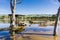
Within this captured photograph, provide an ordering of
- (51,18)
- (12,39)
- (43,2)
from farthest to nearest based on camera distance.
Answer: (51,18) < (43,2) < (12,39)

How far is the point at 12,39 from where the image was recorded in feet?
26.1

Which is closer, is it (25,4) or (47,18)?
(25,4)

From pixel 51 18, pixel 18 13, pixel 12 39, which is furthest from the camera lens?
pixel 51 18

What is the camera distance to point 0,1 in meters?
11.7

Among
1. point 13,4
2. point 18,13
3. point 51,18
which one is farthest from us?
point 51,18

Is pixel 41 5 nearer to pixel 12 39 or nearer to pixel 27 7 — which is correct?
pixel 27 7

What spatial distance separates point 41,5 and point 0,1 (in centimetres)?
332

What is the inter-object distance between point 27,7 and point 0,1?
7.56 ft

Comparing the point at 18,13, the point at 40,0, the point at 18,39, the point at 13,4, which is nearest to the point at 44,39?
the point at 18,39

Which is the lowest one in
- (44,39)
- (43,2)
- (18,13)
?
(44,39)

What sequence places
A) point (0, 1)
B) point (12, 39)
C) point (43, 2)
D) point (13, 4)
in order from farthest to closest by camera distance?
point (43, 2), point (0, 1), point (13, 4), point (12, 39)

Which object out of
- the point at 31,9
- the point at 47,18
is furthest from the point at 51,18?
the point at 31,9

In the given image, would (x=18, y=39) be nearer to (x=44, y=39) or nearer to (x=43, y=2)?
(x=44, y=39)

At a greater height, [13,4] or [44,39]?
[13,4]
